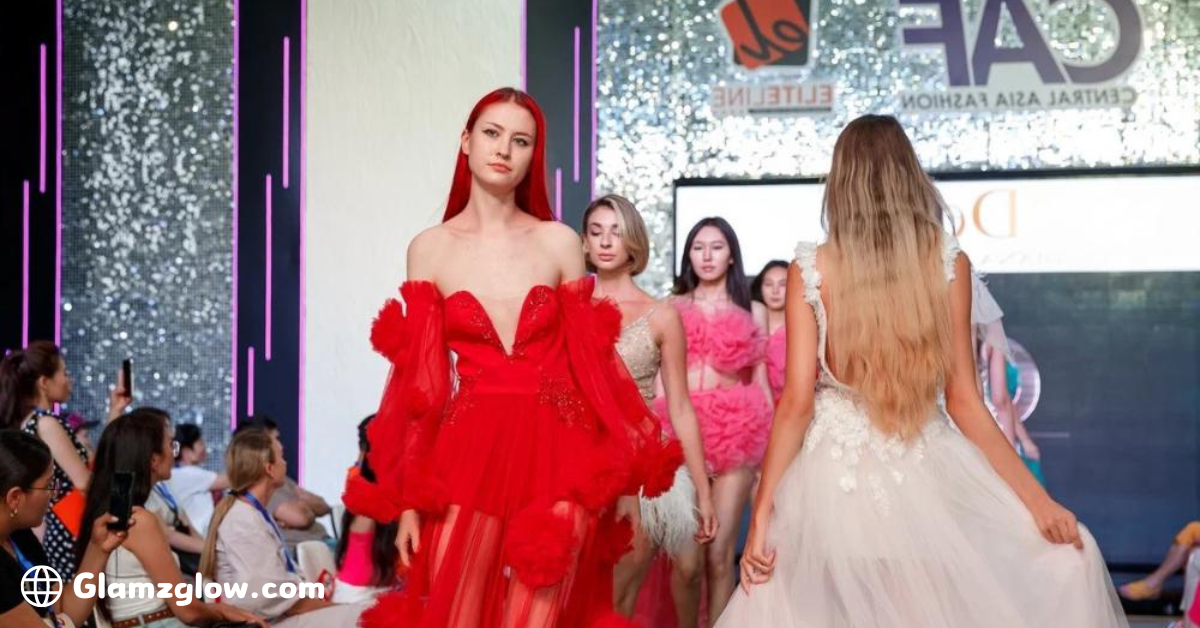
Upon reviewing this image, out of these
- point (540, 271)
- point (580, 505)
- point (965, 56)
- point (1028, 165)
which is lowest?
point (580, 505)

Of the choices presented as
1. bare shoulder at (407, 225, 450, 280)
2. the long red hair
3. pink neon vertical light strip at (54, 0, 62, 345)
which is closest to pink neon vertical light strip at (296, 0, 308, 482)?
pink neon vertical light strip at (54, 0, 62, 345)

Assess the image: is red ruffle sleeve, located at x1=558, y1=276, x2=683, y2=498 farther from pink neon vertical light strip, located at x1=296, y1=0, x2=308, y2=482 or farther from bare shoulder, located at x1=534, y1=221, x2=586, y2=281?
pink neon vertical light strip, located at x1=296, y1=0, x2=308, y2=482

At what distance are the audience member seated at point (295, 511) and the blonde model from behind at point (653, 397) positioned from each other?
6.12 ft

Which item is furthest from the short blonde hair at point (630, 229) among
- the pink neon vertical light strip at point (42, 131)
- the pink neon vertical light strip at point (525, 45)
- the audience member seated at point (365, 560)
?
the pink neon vertical light strip at point (42, 131)

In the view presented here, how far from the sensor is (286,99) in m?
7.98

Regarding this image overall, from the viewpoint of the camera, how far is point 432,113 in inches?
312

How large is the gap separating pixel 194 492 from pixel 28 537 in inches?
118

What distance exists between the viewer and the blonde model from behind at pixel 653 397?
4.32 m

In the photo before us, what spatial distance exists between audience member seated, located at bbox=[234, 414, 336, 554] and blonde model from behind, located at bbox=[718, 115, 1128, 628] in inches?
129

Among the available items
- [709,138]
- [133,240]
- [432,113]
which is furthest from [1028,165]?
[133,240]

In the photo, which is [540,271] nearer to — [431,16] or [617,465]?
[617,465]

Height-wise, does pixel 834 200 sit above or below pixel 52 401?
above

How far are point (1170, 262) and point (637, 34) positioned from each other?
116 inches

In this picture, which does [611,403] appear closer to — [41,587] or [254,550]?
[41,587]
